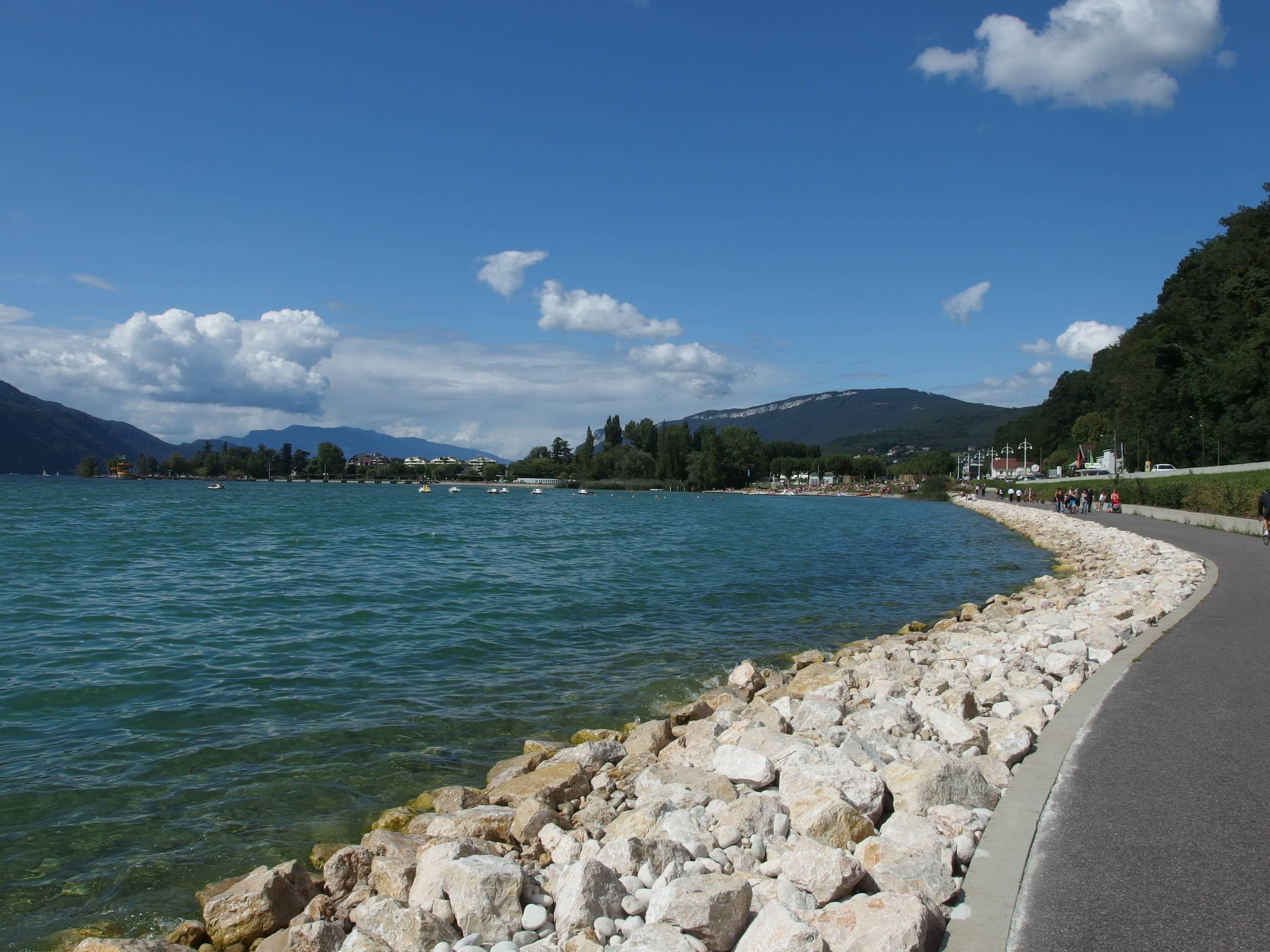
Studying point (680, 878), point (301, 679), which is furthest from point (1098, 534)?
point (680, 878)

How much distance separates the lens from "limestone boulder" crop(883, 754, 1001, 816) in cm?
515

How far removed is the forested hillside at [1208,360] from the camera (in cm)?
6003

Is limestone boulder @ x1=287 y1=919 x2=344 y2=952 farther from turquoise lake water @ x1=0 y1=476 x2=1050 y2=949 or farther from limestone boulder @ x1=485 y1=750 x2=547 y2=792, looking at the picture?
limestone boulder @ x1=485 y1=750 x2=547 y2=792

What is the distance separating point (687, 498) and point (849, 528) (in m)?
92.4

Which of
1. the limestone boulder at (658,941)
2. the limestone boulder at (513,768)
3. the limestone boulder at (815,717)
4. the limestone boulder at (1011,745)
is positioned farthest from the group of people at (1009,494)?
the limestone boulder at (658,941)

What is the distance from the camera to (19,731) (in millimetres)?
→ 8617

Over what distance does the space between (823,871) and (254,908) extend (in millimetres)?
3113

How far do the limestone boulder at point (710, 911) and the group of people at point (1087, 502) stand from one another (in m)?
49.1

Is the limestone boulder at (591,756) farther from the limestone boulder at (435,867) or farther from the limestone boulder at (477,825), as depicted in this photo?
the limestone boulder at (435,867)

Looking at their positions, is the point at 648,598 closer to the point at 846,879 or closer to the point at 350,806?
the point at 350,806

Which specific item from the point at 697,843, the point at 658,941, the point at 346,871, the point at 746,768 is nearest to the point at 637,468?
the point at 746,768

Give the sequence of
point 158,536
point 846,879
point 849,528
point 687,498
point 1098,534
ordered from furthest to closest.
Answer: point 687,498 → point 849,528 → point 158,536 → point 1098,534 → point 846,879

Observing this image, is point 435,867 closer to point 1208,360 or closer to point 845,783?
point 845,783

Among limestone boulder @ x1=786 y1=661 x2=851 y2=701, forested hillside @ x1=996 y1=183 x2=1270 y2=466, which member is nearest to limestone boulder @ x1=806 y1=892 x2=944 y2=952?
limestone boulder @ x1=786 y1=661 x2=851 y2=701
